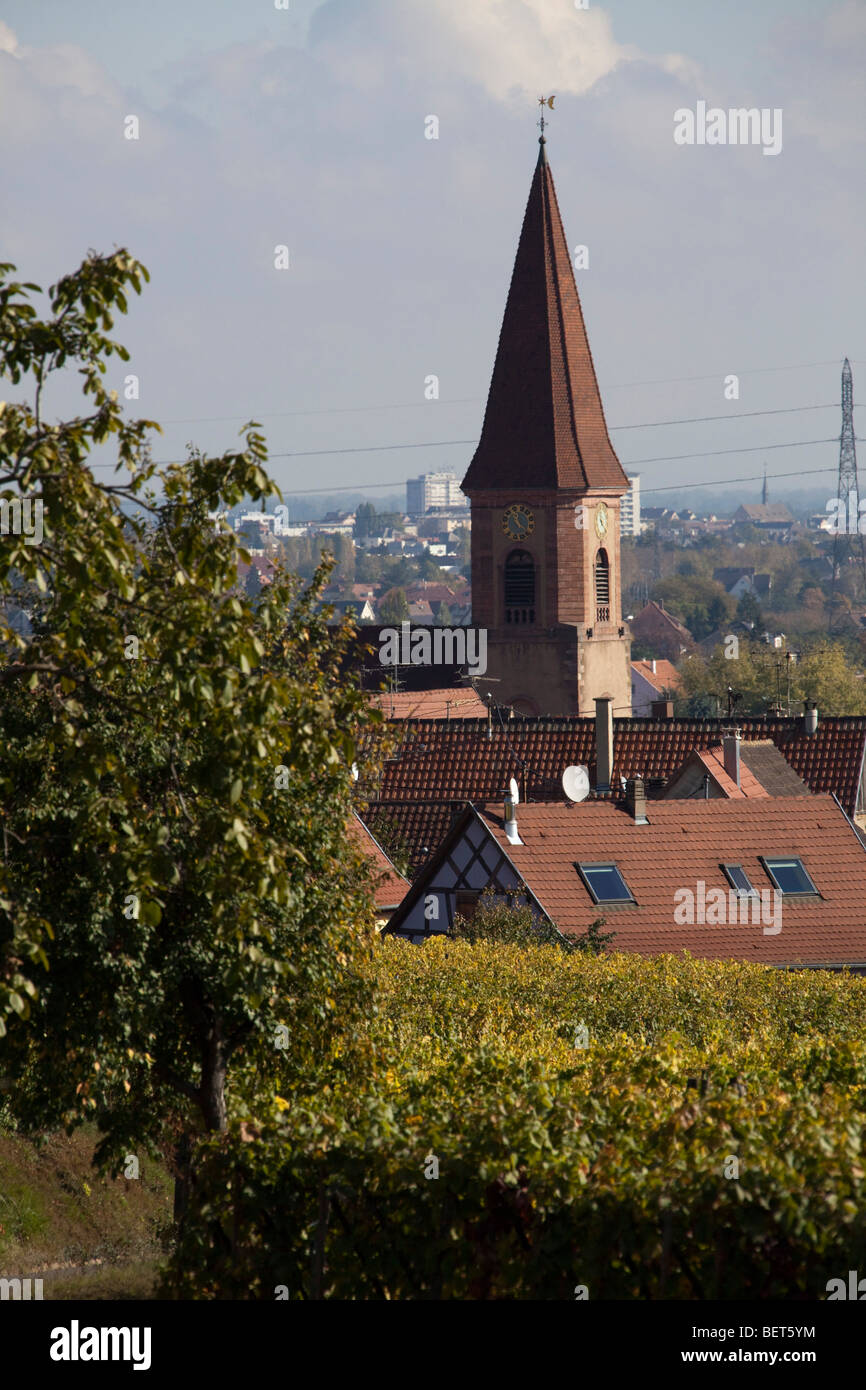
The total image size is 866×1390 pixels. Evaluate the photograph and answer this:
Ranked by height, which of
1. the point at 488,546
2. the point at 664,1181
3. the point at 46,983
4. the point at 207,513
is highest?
the point at 488,546

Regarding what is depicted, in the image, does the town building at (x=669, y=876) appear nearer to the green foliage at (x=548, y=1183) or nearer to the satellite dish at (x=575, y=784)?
the satellite dish at (x=575, y=784)

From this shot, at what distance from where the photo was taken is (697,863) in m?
31.2

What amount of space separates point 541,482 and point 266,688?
65140mm

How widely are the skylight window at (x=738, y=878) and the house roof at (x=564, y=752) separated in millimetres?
9598

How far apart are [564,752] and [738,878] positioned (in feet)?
38.6

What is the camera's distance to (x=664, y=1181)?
8.70 metres

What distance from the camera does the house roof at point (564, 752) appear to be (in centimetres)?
4122

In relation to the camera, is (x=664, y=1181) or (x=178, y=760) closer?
(x=664, y=1181)

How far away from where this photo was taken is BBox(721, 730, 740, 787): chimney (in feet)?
128

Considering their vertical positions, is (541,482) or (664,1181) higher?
(541,482)

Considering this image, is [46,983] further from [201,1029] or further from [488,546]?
[488,546]

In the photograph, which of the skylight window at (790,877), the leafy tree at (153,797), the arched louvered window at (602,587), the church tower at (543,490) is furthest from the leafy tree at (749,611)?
the leafy tree at (153,797)
